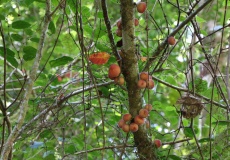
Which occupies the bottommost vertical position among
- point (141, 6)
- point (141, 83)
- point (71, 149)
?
point (71, 149)

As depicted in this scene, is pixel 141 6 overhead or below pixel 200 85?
overhead

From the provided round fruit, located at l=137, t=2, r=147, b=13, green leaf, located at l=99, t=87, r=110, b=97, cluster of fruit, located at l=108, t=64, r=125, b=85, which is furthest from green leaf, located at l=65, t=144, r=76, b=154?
round fruit, located at l=137, t=2, r=147, b=13

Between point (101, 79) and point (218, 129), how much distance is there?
0.54 metres

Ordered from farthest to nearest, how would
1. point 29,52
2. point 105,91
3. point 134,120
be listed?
point 105,91 → point 29,52 → point 134,120

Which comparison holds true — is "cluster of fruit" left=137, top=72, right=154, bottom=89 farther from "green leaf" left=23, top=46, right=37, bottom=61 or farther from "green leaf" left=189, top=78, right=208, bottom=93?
"green leaf" left=23, top=46, right=37, bottom=61

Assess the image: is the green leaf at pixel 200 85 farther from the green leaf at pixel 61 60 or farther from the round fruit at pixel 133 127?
the green leaf at pixel 61 60

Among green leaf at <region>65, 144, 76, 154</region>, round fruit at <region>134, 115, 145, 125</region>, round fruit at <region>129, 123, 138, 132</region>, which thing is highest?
round fruit at <region>134, 115, 145, 125</region>

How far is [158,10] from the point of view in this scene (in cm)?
340

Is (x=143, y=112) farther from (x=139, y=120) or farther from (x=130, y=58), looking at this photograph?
(x=130, y=58)

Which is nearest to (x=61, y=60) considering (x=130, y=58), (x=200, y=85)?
(x=130, y=58)

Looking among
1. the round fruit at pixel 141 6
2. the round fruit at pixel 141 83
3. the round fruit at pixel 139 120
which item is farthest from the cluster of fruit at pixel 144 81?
the round fruit at pixel 141 6

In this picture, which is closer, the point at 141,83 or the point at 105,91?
the point at 141,83

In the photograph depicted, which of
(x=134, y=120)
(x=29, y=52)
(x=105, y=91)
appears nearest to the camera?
(x=134, y=120)

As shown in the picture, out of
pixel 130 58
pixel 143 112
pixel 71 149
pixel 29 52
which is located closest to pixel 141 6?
pixel 130 58
